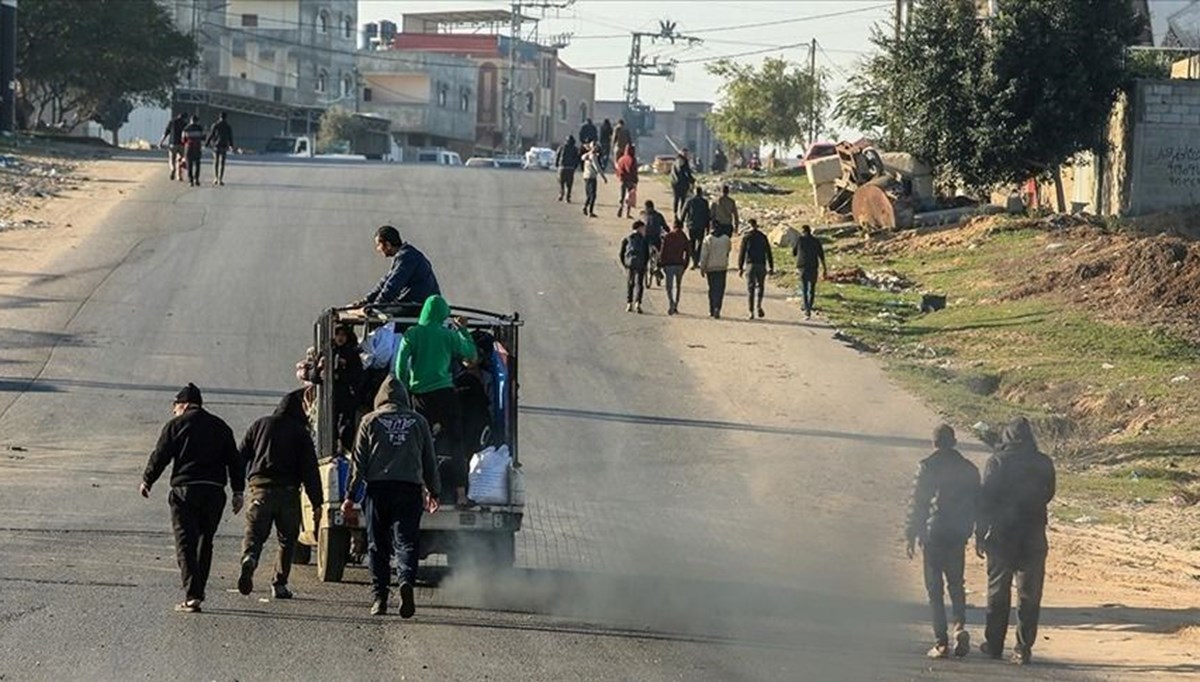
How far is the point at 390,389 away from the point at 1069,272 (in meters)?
21.3

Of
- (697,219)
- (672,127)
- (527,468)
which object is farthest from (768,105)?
(672,127)

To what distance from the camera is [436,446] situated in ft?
46.5

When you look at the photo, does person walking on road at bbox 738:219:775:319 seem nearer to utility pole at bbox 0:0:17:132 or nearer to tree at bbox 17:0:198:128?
utility pole at bbox 0:0:17:132

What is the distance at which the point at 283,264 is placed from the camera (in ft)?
113

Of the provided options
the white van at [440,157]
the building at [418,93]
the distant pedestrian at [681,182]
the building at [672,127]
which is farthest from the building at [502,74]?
the distant pedestrian at [681,182]

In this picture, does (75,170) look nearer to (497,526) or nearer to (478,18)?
(497,526)

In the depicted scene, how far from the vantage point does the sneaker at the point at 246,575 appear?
13.5 m

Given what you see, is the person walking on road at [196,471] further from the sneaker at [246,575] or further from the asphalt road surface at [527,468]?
the asphalt road surface at [527,468]

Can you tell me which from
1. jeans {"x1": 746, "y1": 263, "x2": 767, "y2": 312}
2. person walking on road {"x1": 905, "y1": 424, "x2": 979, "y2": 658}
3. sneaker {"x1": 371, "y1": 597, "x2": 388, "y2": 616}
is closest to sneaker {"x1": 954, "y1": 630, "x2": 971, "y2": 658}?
person walking on road {"x1": 905, "y1": 424, "x2": 979, "y2": 658}

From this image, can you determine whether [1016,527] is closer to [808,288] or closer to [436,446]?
[436,446]

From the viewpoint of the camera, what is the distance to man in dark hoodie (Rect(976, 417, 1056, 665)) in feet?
42.8

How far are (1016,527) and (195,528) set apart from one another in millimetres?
5782

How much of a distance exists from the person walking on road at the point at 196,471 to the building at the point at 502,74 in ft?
339

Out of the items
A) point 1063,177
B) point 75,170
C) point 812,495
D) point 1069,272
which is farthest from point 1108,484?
point 75,170
